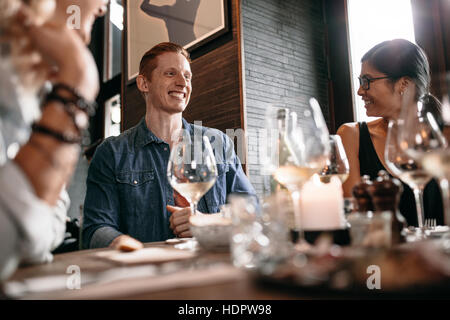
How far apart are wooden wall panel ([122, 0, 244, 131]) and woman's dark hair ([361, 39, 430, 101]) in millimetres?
1096

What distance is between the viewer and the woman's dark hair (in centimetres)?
173

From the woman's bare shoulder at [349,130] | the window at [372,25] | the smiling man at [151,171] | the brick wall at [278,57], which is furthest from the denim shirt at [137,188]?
the window at [372,25]

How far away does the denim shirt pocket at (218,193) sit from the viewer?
1644 millimetres

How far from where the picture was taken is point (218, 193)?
5.49 feet

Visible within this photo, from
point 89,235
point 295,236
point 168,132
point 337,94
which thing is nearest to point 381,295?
point 295,236

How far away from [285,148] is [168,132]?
45.3 inches

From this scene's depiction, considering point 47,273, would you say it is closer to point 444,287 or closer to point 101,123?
point 444,287

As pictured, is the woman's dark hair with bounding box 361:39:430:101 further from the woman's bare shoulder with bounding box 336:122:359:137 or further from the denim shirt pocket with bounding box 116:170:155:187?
the denim shirt pocket with bounding box 116:170:155:187

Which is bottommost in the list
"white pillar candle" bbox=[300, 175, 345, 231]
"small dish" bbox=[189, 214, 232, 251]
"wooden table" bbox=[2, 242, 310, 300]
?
"wooden table" bbox=[2, 242, 310, 300]

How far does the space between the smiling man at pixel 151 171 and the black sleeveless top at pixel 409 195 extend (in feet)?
1.83

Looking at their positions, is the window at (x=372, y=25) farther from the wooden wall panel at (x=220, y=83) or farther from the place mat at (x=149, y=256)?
the place mat at (x=149, y=256)

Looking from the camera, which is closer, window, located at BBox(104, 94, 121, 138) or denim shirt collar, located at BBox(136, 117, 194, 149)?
denim shirt collar, located at BBox(136, 117, 194, 149)

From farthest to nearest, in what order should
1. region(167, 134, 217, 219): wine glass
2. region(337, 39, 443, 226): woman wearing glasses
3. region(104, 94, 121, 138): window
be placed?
region(104, 94, 121, 138): window
region(337, 39, 443, 226): woman wearing glasses
region(167, 134, 217, 219): wine glass

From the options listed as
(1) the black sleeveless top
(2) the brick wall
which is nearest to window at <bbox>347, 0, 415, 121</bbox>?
(2) the brick wall
